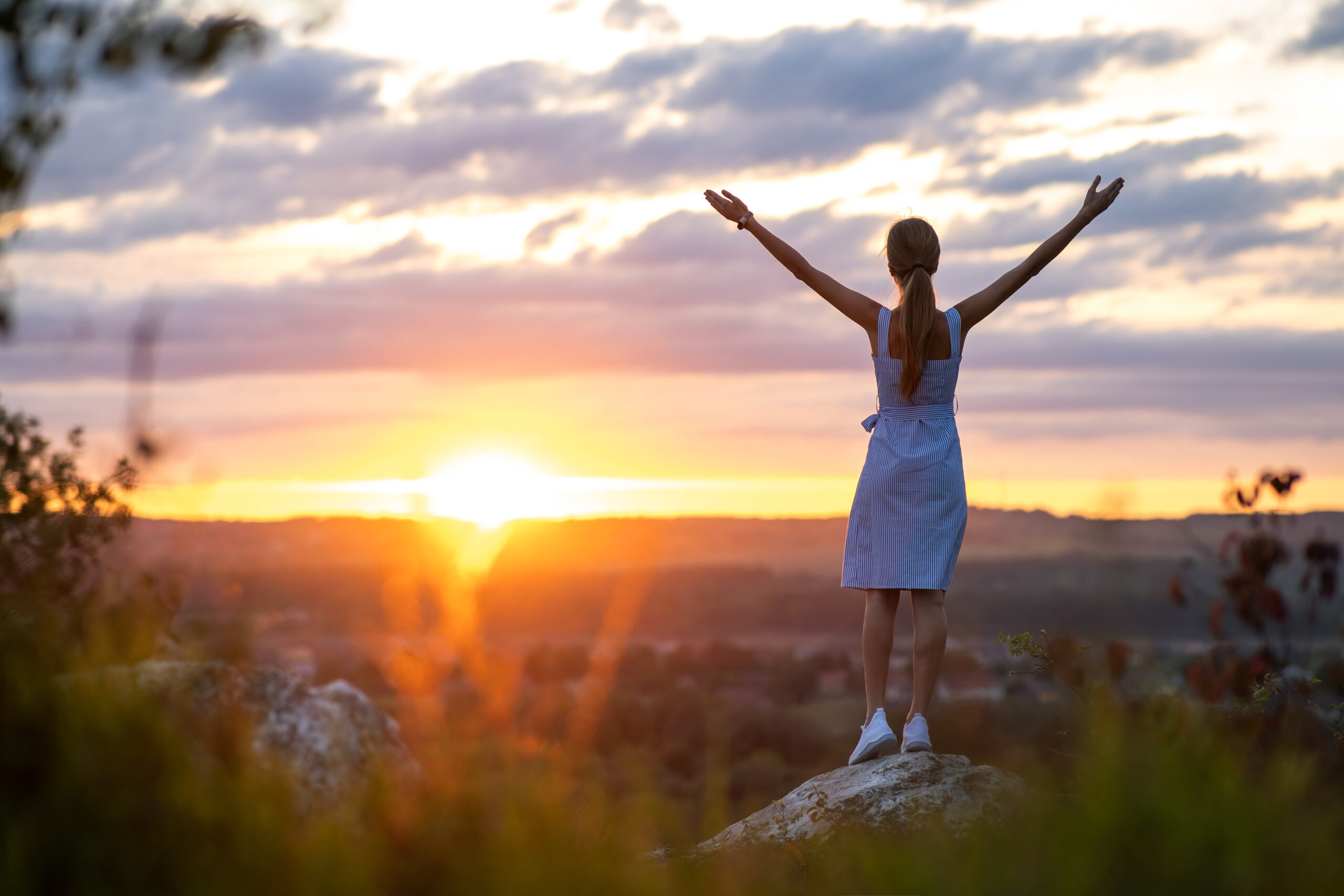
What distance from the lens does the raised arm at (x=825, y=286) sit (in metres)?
6.21

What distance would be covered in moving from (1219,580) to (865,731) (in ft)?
8.14

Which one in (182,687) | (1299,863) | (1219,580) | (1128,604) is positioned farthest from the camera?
(1219,580)

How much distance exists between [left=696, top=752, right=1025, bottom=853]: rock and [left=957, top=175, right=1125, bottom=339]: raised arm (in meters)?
2.28

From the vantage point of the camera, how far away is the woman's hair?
6.00 m

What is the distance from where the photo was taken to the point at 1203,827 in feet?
9.71

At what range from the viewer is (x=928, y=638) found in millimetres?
5941

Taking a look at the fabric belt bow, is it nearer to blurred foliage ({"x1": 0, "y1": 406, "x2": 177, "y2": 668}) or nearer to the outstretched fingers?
the outstretched fingers

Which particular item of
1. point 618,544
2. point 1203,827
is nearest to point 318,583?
point 618,544

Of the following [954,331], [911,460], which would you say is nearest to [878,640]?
[911,460]

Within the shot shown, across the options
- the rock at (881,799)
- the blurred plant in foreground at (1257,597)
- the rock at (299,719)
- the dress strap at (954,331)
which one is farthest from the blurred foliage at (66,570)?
the blurred plant in foreground at (1257,597)

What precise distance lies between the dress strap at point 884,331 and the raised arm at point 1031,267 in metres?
0.39

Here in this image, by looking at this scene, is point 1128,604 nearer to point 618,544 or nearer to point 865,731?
point 865,731

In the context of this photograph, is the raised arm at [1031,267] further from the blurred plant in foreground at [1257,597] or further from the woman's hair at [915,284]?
the blurred plant in foreground at [1257,597]

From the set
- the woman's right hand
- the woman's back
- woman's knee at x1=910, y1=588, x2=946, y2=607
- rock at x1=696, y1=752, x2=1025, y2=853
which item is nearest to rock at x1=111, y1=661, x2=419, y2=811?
rock at x1=696, y1=752, x2=1025, y2=853
